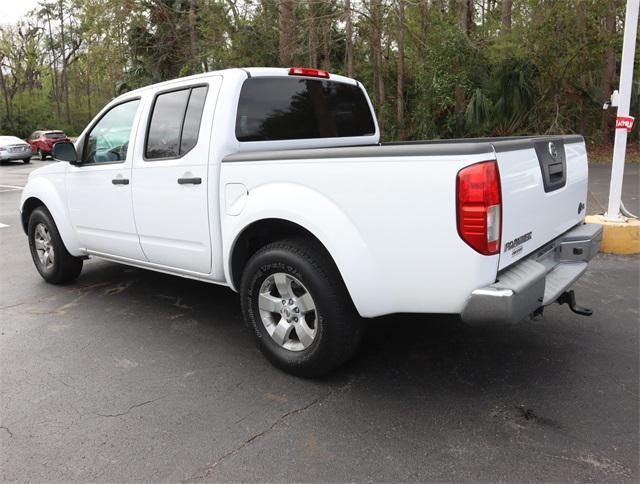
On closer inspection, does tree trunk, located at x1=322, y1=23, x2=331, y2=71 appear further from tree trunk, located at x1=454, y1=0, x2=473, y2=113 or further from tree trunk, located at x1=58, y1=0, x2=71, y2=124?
tree trunk, located at x1=58, y1=0, x2=71, y2=124

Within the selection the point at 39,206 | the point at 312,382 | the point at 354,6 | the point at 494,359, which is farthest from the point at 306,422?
the point at 354,6

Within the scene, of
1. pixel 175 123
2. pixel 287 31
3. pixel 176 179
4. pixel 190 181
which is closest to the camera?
pixel 190 181

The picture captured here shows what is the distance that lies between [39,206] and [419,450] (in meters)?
4.68

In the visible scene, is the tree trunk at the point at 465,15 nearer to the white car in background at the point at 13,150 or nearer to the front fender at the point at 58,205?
the front fender at the point at 58,205

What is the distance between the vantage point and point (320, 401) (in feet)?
10.3

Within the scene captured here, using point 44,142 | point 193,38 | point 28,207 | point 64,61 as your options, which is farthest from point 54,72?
point 28,207

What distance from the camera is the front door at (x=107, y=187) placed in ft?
14.5

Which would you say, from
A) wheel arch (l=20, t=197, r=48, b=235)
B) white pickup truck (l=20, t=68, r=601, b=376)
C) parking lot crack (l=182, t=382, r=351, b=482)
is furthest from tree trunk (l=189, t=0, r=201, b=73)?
parking lot crack (l=182, t=382, r=351, b=482)

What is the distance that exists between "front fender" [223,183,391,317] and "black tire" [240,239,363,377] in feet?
0.49

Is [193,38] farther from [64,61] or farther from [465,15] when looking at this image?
[64,61]

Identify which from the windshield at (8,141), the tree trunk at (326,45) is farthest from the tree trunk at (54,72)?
the tree trunk at (326,45)

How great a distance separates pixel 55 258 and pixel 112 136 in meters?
1.56

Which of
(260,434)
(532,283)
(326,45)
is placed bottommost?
(260,434)

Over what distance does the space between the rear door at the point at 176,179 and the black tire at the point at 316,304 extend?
0.63 metres
